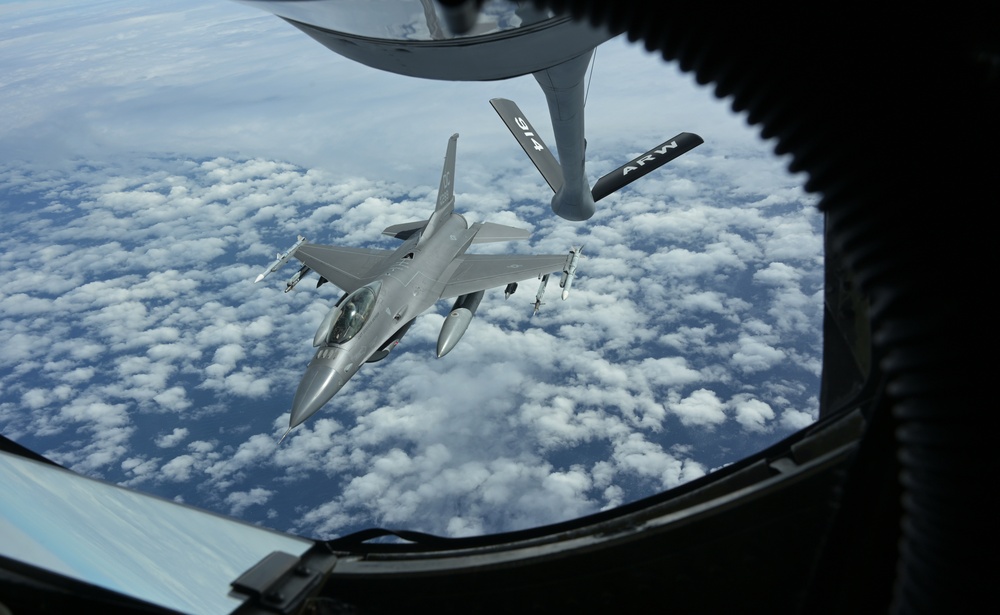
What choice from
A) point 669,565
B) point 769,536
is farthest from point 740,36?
point 669,565

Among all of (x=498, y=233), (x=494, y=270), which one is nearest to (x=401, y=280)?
(x=494, y=270)

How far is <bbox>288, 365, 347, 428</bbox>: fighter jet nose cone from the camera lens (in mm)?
10008

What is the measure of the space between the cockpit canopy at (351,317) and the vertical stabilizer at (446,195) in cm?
314

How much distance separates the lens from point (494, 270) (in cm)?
1339

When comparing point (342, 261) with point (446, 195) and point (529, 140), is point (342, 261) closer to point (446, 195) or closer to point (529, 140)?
point (446, 195)

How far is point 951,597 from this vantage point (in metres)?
0.97

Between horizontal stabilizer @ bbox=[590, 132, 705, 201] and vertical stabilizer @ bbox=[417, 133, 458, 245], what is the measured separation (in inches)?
151

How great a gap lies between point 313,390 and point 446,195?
641cm

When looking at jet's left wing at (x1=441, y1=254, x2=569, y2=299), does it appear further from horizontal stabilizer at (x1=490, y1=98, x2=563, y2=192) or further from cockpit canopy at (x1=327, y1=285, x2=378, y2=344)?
cockpit canopy at (x1=327, y1=285, x2=378, y2=344)

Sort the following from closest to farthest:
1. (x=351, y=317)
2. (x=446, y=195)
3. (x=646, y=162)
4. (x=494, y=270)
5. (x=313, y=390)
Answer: (x=313, y=390) < (x=351, y=317) < (x=646, y=162) < (x=494, y=270) < (x=446, y=195)

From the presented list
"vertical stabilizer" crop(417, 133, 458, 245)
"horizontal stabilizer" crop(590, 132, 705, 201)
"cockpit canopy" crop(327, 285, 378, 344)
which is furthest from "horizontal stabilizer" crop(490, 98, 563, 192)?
"cockpit canopy" crop(327, 285, 378, 344)

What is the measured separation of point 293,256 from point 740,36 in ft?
47.0

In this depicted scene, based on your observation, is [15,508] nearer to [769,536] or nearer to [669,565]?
[669,565]

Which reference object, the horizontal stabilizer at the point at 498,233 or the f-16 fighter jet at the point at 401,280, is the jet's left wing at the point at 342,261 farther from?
the horizontal stabilizer at the point at 498,233
